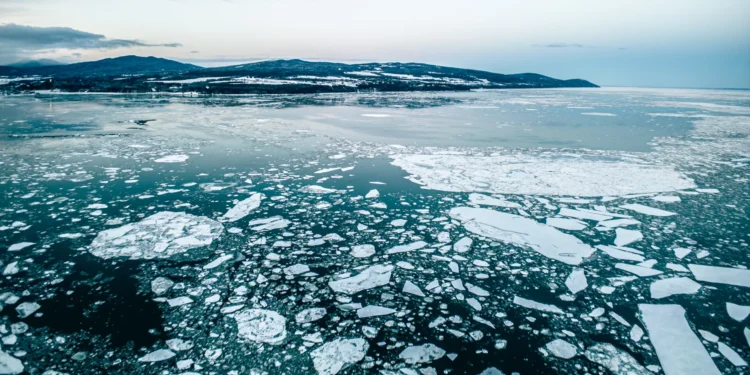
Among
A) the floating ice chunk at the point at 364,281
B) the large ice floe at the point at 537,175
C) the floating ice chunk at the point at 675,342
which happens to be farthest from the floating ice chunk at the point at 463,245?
the large ice floe at the point at 537,175

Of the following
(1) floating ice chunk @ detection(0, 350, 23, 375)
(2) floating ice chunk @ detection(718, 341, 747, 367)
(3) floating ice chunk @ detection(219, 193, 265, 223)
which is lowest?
(1) floating ice chunk @ detection(0, 350, 23, 375)

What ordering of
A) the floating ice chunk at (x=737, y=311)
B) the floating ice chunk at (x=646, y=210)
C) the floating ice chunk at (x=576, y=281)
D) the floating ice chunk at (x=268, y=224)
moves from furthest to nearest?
the floating ice chunk at (x=646, y=210) < the floating ice chunk at (x=268, y=224) < the floating ice chunk at (x=576, y=281) < the floating ice chunk at (x=737, y=311)

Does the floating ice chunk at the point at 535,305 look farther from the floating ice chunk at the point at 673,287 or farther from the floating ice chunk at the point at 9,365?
the floating ice chunk at the point at 9,365

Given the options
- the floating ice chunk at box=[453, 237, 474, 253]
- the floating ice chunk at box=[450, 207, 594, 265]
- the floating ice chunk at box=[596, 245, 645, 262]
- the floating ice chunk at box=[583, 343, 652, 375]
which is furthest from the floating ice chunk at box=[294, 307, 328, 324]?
the floating ice chunk at box=[596, 245, 645, 262]

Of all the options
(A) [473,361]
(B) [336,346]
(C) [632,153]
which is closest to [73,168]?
(B) [336,346]

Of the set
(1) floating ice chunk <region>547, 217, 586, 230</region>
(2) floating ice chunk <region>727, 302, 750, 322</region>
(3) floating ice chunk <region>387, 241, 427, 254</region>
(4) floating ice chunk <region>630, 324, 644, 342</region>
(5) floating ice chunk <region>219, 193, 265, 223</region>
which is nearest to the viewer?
(4) floating ice chunk <region>630, 324, 644, 342</region>

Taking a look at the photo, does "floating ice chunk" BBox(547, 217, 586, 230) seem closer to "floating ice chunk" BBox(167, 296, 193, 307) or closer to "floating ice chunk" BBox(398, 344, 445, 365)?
"floating ice chunk" BBox(398, 344, 445, 365)

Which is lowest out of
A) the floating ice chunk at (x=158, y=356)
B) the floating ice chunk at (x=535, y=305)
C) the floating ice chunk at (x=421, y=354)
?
the floating ice chunk at (x=158, y=356)

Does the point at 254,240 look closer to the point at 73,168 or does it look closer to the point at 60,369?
the point at 60,369
